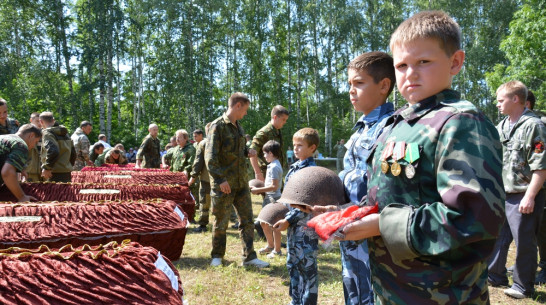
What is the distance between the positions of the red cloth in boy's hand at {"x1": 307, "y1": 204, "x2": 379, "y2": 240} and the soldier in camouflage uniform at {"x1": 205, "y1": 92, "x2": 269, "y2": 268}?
3570 millimetres

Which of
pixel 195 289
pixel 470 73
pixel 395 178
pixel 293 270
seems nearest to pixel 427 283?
pixel 395 178

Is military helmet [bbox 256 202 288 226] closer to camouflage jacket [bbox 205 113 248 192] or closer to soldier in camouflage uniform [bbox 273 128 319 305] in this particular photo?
soldier in camouflage uniform [bbox 273 128 319 305]

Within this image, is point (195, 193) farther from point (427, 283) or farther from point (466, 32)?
point (466, 32)

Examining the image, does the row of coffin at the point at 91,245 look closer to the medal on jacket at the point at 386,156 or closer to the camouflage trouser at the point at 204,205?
the medal on jacket at the point at 386,156

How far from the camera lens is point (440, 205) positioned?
44.9 inches

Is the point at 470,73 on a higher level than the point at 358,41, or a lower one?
lower

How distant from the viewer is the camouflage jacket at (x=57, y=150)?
6.55 m

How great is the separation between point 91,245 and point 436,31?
314cm

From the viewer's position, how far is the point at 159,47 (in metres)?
25.8

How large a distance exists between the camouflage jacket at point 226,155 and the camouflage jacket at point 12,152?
2169 mm

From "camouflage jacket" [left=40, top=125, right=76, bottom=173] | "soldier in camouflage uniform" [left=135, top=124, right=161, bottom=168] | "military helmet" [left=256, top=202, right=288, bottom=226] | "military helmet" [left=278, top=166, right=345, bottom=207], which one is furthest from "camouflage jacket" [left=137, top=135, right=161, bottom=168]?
"military helmet" [left=278, top=166, right=345, bottom=207]

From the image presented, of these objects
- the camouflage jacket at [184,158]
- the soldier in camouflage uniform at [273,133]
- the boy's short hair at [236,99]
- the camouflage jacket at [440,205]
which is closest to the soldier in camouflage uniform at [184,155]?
the camouflage jacket at [184,158]

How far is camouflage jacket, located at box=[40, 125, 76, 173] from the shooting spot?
21.5 feet

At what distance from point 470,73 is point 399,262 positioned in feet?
103
